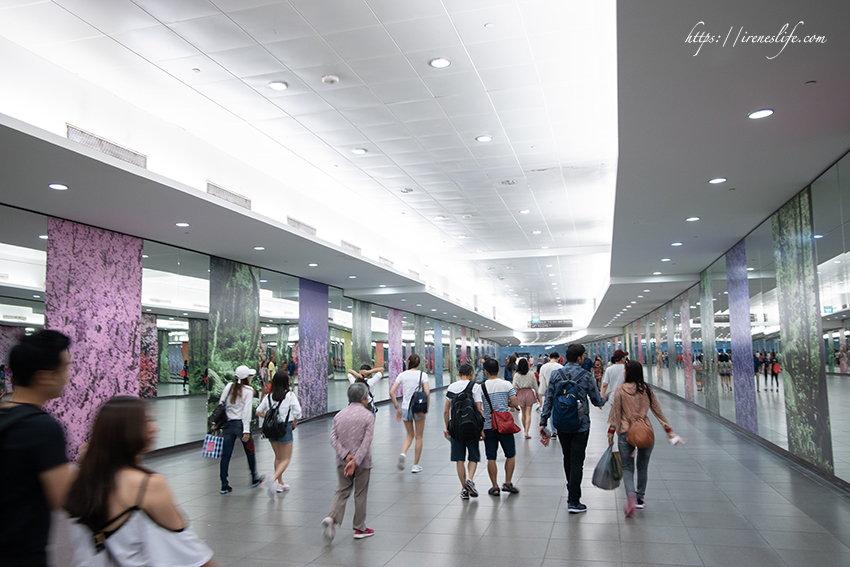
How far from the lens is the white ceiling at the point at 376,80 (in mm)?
5844

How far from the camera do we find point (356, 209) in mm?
13531

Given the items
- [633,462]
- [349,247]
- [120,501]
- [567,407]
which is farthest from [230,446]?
[349,247]

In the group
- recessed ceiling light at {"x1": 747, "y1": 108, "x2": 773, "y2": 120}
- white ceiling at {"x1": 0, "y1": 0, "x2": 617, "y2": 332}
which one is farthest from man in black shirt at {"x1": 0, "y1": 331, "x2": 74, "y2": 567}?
recessed ceiling light at {"x1": 747, "y1": 108, "x2": 773, "y2": 120}

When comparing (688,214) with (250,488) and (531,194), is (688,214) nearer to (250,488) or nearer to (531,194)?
(531,194)

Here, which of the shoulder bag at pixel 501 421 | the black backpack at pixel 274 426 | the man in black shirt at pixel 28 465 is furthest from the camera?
the black backpack at pixel 274 426

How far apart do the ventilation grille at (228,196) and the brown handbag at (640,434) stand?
650 cm

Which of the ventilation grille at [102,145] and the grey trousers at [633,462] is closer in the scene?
the grey trousers at [633,462]

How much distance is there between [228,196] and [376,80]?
3316 mm

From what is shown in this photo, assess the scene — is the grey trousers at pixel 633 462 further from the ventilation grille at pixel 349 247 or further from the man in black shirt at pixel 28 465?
the ventilation grille at pixel 349 247

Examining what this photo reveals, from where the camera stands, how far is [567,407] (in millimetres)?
6402

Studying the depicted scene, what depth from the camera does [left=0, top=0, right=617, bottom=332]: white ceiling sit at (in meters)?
5.84

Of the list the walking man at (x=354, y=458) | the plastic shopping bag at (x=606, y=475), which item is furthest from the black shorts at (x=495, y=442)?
the walking man at (x=354, y=458)

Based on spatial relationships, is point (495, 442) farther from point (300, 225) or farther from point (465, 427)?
point (300, 225)

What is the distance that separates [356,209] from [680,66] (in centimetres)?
944
